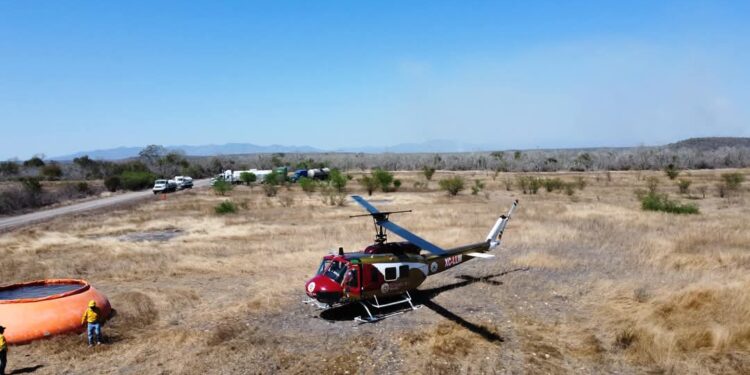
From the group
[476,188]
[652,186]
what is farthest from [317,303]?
[652,186]

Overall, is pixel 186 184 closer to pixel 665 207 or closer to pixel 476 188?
pixel 476 188

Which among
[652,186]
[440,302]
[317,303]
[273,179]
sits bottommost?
[440,302]

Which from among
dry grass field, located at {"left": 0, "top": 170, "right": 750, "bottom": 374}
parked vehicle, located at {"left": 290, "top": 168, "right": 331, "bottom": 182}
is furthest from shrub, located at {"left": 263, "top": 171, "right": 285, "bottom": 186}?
dry grass field, located at {"left": 0, "top": 170, "right": 750, "bottom": 374}

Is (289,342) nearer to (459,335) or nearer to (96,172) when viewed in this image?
(459,335)

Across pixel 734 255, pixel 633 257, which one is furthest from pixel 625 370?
pixel 734 255

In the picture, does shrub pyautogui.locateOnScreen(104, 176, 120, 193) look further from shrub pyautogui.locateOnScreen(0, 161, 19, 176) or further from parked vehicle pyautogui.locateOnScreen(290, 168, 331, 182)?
shrub pyautogui.locateOnScreen(0, 161, 19, 176)

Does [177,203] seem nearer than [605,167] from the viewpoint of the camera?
Yes
